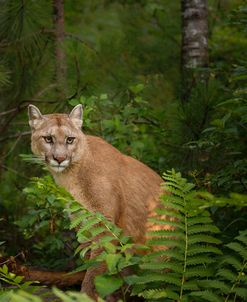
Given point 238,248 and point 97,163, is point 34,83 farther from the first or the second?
point 238,248

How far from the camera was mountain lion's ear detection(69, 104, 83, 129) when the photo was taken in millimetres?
7043

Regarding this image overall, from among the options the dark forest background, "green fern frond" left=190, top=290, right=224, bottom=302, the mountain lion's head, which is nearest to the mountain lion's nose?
the mountain lion's head

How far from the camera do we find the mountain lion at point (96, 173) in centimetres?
657

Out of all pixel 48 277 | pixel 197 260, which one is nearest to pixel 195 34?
pixel 48 277

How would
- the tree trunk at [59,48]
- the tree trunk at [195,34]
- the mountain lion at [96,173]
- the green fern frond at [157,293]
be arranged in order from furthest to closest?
the tree trunk at [195,34], the tree trunk at [59,48], the mountain lion at [96,173], the green fern frond at [157,293]

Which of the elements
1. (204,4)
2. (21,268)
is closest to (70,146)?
(21,268)

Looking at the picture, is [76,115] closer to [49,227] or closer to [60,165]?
[60,165]

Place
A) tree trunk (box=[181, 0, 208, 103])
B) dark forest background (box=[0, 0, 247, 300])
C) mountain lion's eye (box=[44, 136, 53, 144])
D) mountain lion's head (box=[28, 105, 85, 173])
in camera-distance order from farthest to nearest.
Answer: tree trunk (box=[181, 0, 208, 103]) < dark forest background (box=[0, 0, 247, 300]) < mountain lion's eye (box=[44, 136, 53, 144]) < mountain lion's head (box=[28, 105, 85, 173])

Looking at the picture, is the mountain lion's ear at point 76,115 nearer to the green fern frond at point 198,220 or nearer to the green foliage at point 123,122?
the green foliage at point 123,122

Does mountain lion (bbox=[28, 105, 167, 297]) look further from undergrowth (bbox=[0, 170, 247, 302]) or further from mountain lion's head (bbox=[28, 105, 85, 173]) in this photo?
undergrowth (bbox=[0, 170, 247, 302])

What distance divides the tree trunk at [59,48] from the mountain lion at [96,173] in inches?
62.7

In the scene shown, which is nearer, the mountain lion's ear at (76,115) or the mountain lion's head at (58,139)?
the mountain lion's head at (58,139)

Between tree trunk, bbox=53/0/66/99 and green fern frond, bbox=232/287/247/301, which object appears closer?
green fern frond, bbox=232/287/247/301

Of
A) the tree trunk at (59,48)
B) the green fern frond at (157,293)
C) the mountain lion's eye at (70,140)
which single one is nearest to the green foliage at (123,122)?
the tree trunk at (59,48)
